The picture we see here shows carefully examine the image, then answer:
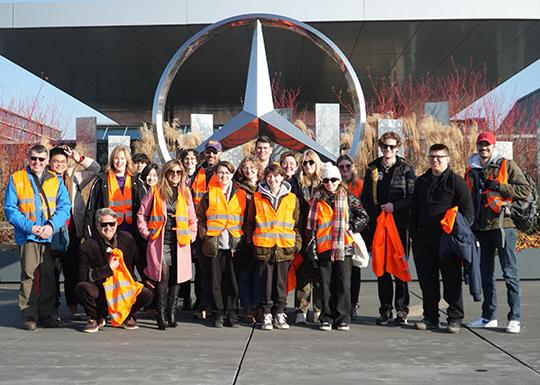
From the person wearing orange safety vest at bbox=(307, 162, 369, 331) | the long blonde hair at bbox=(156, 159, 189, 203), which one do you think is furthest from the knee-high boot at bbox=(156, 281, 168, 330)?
the person wearing orange safety vest at bbox=(307, 162, 369, 331)

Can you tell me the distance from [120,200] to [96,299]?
1023mm

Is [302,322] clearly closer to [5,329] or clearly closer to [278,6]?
[5,329]

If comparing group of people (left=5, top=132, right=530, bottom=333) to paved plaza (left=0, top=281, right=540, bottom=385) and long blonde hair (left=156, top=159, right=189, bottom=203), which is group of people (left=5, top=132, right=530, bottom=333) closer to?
long blonde hair (left=156, top=159, right=189, bottom=203)

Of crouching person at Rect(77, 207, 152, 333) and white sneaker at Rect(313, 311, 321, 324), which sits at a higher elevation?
crouching person at Rect(77, 207, 152, 333)

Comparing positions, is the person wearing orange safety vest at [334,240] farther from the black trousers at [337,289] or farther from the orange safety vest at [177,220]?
the orange safety vest at [177,220]

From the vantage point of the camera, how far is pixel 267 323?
21.2 feet

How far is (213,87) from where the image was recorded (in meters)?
27.6

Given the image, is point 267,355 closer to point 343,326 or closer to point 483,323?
point 343,326

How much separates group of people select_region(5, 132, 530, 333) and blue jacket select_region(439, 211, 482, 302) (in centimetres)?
4

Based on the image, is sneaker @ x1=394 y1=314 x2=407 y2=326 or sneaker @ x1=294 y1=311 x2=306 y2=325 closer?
sneaker @ x1=394 y1=314 x2=407 y2=326

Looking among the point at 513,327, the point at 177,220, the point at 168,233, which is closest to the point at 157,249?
the point at 168,233

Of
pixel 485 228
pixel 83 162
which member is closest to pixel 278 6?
pixel 83 162

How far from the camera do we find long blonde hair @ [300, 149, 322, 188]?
22.4ft

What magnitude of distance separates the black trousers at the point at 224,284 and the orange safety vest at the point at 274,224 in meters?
0.36
